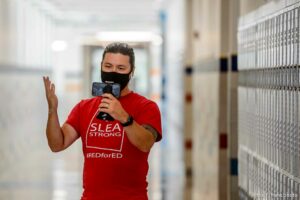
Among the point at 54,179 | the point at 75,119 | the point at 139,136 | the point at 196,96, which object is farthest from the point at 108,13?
the point at 139,136

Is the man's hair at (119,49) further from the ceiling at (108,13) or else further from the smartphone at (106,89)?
the ceiling at (108,13)

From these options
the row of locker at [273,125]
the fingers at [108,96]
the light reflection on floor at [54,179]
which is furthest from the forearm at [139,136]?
the light reflection on floor at [54,179]

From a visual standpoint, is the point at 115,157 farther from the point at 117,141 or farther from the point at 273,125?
the point at 273,125

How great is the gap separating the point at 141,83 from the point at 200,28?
1118cm

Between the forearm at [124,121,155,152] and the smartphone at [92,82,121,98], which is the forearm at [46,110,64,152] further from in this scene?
the forearm at [124,121,155,152]

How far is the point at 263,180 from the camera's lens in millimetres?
4660

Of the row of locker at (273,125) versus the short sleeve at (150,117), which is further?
the row of locker at (273,125)

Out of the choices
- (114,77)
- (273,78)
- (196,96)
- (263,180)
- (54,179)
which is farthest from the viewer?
(54,179)

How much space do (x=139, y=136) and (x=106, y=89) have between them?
0.78 feet

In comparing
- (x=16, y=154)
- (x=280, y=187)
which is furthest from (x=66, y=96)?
(x=280, y=187)

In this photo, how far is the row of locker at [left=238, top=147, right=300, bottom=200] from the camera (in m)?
3.88

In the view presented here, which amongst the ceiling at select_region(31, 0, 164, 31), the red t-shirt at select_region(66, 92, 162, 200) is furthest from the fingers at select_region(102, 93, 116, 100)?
the ceiling at select_region(31, 0, 164, 31)

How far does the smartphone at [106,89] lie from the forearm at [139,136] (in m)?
0.16

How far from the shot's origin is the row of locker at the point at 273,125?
12.4ft
